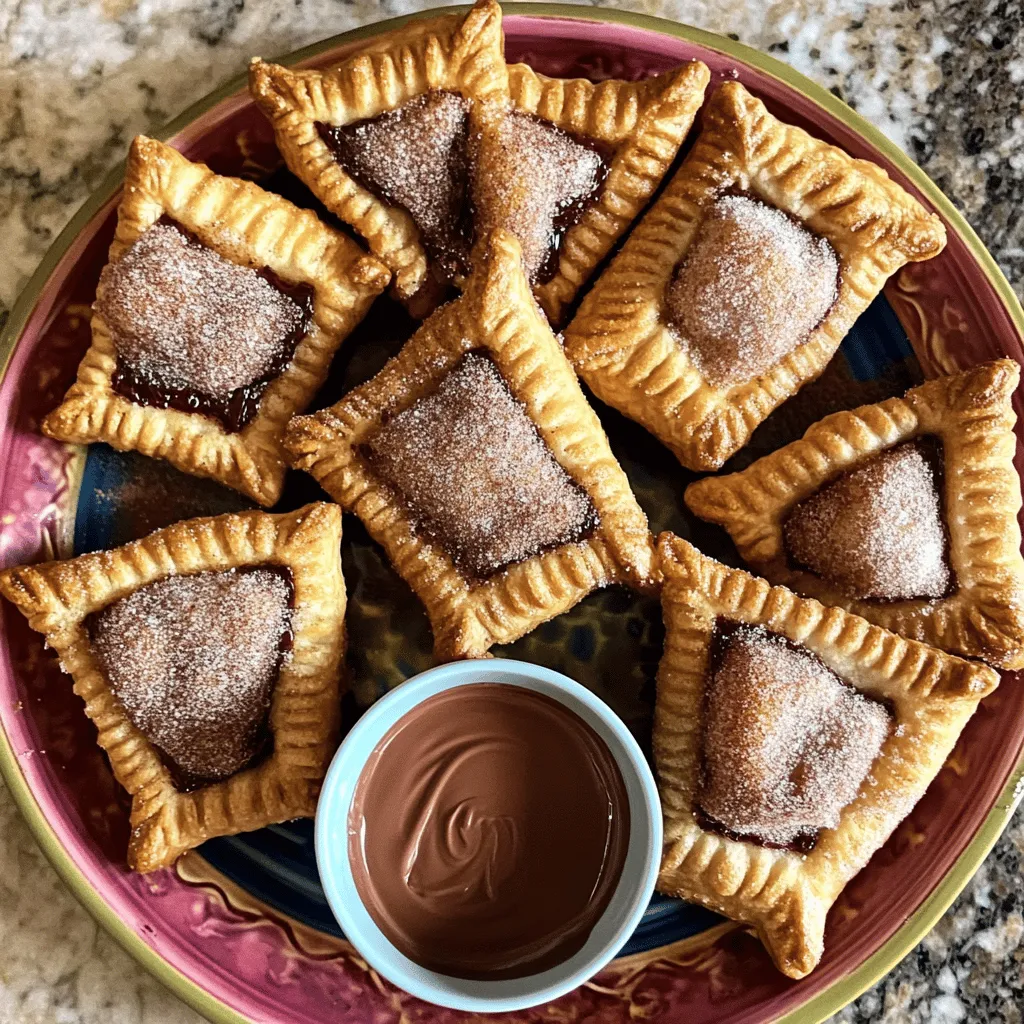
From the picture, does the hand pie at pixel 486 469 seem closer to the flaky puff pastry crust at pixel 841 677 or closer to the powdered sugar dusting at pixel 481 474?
the powdered sugar dusting at pixel 481 474

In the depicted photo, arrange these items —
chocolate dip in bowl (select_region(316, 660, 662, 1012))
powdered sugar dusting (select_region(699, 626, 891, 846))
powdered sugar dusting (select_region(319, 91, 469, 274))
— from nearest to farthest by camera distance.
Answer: chocolate dip in bowl (select_region(316, 660, 662, 1012))
powdered sugar dusting (select_region(699, 626, 891, 846))
powdered sugar dusting (select_region(319, 91, 469, 274))

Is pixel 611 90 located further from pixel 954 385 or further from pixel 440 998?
pixel 440 998

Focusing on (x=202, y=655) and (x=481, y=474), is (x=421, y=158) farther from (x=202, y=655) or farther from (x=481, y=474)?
(x=202, y=655)

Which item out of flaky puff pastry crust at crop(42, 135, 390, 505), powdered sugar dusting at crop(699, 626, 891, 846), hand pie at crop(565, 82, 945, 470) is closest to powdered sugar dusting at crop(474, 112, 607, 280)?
hand pie at crop(565, 82, 945, 470)

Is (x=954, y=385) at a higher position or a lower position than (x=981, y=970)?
higher

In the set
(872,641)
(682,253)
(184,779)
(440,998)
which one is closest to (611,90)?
(682,253)

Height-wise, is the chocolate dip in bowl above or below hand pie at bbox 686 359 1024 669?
below

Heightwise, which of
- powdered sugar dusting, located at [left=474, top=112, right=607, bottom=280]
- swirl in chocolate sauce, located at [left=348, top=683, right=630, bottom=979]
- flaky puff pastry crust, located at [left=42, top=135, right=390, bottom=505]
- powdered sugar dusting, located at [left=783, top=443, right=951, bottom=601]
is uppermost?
powdered sugar dusting, located at [left=474, top=112, right=607, bottom=280]

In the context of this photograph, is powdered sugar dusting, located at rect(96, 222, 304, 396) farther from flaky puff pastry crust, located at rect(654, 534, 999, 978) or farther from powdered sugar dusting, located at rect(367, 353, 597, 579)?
flaky puff pastry crust, located at rect(654, 534, 999, 978)
